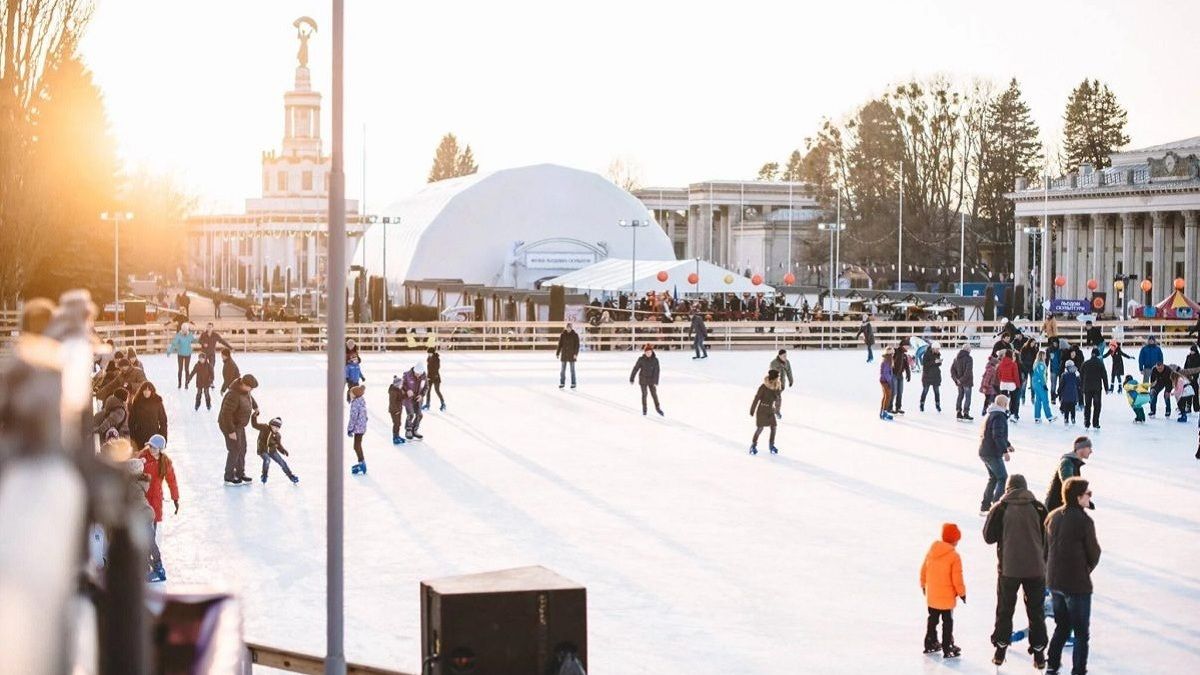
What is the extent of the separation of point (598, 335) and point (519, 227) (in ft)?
85.1

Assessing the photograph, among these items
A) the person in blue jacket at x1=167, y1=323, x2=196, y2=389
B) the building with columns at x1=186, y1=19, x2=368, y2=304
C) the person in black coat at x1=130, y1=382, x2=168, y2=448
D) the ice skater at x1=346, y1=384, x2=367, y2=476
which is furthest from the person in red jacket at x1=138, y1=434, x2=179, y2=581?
the building with columns at x1=186, y1=19, x2=368, y2=304

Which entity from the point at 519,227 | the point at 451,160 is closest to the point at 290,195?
the point at 451,160

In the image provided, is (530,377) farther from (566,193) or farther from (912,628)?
(566,193)

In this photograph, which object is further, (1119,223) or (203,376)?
(1119,223)

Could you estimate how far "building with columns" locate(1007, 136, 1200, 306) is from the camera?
230ft

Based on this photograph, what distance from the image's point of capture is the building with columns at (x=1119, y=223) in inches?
2756

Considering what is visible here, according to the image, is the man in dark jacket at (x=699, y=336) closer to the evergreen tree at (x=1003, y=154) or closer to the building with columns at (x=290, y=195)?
the evergreen tree at (x=1003, y=154)

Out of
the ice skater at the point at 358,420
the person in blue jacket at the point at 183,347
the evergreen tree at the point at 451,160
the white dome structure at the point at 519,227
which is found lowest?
the ice skater at the point at 358,420

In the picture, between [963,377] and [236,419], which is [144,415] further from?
[963,377]

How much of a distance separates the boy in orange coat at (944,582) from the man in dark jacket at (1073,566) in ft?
1.99

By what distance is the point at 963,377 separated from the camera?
25.0 meters

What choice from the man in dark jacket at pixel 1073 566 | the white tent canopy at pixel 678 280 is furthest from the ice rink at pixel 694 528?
the white tent canopy at pixel 678 280

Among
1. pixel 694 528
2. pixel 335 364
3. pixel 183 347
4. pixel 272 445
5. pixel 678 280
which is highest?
pixel 678 280

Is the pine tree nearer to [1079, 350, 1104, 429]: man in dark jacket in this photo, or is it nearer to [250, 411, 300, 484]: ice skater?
[1079, 350, 1104, 429]: man in dark jacket
